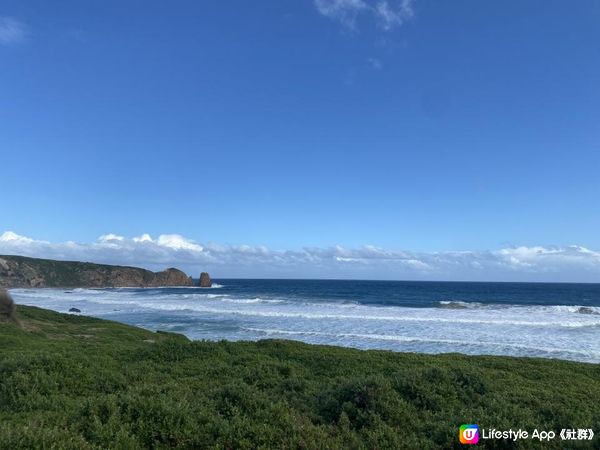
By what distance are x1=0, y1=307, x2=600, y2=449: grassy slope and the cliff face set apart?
405 feet

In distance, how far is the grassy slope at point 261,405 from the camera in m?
5.62

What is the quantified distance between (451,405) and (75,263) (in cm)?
14895

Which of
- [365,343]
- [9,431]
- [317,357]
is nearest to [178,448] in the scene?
[9,431]

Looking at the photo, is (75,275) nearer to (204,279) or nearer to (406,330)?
(204,279)

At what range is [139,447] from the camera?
17.4 ft

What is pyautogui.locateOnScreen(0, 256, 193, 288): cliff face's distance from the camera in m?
115

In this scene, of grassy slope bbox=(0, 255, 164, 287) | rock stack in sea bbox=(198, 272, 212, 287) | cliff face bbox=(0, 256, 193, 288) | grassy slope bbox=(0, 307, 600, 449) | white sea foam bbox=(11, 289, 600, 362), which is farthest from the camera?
rock stack in sea bbox=(198, 272, 212, 287)

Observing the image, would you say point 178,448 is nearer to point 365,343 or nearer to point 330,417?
point 330,417

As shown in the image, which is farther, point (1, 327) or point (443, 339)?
point (443, 339)

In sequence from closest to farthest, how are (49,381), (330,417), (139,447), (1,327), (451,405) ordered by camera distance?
(139,447) < (330,417) < (451,405) < (49,381) < (1,327)

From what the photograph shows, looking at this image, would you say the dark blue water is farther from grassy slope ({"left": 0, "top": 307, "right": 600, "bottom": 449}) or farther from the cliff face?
grassy slope ({"left": 0, "top": 307, "right": 600, "bottom": 449})

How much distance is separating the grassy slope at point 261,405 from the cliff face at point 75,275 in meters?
Result: 123

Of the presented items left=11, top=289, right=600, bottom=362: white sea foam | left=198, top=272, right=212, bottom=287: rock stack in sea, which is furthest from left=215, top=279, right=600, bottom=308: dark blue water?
left=11, top=289, right=600, bottom=362: white sea foam

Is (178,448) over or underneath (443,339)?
over
